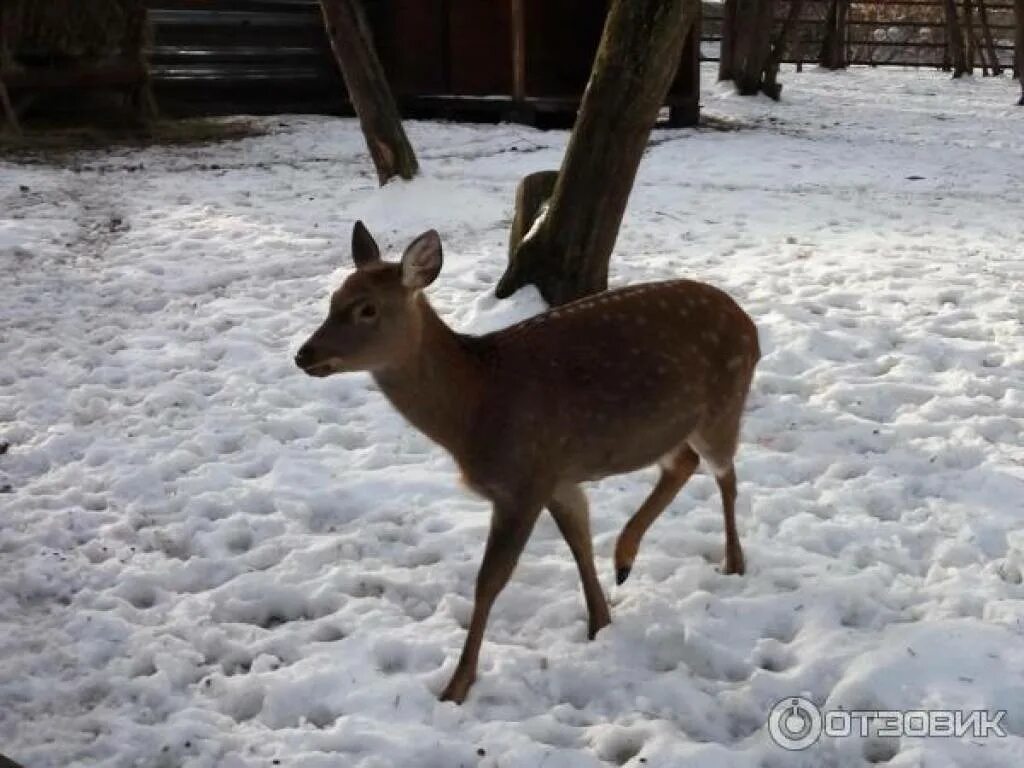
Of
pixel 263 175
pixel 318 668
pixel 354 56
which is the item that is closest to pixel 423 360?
pixel 318 668

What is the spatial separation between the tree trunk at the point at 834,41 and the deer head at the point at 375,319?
2532cm

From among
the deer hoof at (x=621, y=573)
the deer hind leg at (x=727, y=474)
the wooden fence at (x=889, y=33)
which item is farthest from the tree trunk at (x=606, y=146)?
the wooden fence at (x=889, y=33)

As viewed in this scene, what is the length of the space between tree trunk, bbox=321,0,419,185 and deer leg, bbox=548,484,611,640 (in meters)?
6.60

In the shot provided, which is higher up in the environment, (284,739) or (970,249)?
(970,249)

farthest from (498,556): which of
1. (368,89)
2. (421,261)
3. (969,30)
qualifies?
(969,30)

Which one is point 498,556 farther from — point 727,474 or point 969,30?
point 969,30

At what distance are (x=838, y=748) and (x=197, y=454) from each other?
308 cm

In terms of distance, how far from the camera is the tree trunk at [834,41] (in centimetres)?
2711

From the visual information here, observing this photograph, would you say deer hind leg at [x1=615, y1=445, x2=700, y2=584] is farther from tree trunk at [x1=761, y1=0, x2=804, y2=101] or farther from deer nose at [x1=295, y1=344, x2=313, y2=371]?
tree trunk at [x1=761, y1=0, x2=804, y2=101]

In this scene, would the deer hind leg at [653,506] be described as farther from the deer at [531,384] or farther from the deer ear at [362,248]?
the deer ear at [362,248]

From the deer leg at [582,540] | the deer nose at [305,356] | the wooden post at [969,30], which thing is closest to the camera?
the deer nose at [305,356]

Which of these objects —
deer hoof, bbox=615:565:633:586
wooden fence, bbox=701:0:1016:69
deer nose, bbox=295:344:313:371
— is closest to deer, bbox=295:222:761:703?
deer nose, bbox=295:344:313:371

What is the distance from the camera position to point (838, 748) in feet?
10.7

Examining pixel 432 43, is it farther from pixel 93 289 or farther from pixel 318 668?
pixel 318 668
